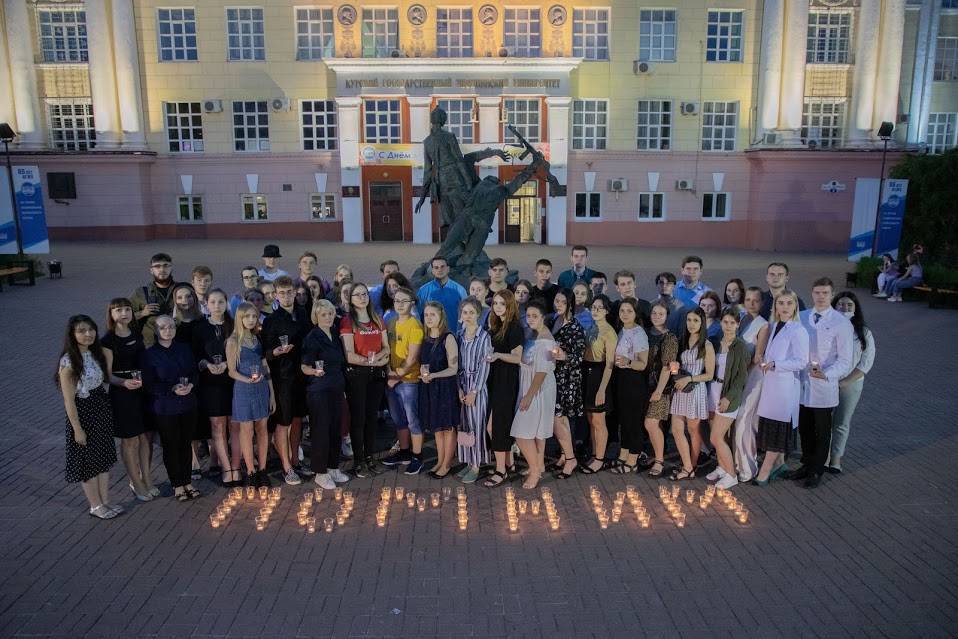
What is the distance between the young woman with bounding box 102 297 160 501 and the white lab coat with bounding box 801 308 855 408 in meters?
6.27

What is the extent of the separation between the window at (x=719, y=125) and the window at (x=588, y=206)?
5.32m

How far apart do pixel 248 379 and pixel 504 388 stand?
243 centimetres

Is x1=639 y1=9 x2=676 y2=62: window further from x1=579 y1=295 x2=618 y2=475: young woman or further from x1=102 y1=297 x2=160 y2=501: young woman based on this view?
x1=102 y1=297 x2=160 y2=501: young woman

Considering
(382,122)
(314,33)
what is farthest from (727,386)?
(314,33)

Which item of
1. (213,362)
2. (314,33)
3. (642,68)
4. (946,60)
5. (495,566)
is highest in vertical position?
(314,33)

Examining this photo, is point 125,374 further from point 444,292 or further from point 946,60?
point 946,60

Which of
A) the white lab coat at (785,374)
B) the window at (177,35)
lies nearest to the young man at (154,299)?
the white lab coat at (785,374)

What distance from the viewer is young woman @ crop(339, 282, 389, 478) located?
276 inches

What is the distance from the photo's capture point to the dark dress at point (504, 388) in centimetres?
679

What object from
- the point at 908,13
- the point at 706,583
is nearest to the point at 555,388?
the point at 706,583

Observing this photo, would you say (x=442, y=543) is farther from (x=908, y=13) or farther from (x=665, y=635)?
(x=908, y=13)

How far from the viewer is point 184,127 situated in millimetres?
32031

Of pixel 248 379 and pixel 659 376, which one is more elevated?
pixel 248 379

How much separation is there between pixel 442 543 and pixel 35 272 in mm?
20965
